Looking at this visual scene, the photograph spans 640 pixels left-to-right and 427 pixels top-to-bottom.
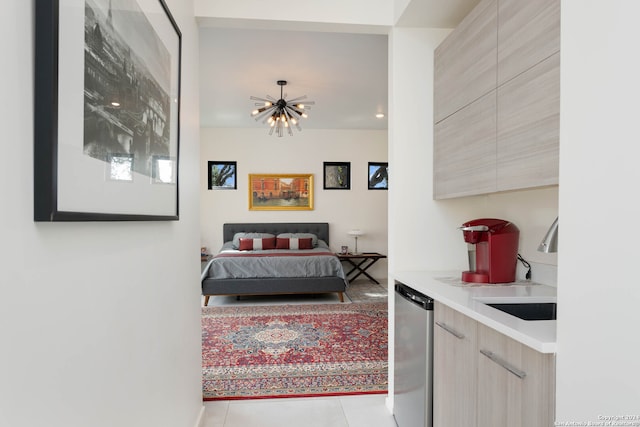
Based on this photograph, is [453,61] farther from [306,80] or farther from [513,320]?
[306,80]

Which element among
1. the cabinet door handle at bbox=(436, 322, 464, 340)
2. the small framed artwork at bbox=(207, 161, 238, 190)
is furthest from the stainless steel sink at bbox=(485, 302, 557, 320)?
the small framed artwork at bbox=(207, 161, 238, 190)

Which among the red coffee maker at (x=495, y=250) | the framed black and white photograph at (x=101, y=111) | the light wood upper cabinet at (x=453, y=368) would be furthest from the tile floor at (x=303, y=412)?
the framed black and white photograph at (x=101, y=111)

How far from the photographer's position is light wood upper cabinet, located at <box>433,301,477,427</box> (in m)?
1.41

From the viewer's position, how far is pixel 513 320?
1.21 meters

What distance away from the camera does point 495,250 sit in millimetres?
1914

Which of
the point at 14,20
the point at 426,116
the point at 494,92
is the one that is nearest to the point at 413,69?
the point at 426,116

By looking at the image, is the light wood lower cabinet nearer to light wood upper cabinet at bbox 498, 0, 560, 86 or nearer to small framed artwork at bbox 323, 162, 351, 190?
light wood upper cabinet at bbox 498, 0, 560, 86

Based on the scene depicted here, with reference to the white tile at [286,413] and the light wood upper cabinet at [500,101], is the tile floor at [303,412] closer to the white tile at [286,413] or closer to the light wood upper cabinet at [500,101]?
the white tile at [286,413]

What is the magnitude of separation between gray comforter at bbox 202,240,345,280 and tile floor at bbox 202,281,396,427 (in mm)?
2512

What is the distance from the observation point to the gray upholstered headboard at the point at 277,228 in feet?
21.5

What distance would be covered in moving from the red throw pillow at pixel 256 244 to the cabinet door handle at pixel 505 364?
16.0 feet

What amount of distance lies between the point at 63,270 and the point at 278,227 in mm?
5850

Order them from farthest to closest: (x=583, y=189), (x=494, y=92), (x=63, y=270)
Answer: (x=494, y=92) < (x=583, y=189) < (x=63, y=270)

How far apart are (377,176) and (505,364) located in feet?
19.1
